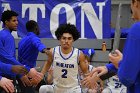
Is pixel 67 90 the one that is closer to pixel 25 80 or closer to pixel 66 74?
pixel 66 74

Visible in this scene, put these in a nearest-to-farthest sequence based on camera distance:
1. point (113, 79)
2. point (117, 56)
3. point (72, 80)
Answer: point (117, 56), point (72, 80), point (113, 79)

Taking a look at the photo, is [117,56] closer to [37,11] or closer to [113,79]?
[113,79]

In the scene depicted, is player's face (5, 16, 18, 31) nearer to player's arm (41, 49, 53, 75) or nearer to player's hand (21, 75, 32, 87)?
player's arm (41, 49, 53, 75)

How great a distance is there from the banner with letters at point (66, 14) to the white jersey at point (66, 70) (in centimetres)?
315

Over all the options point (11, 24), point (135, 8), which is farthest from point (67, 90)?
point (135, 8)

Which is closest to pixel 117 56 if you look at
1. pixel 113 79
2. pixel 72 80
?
pixel 72 80

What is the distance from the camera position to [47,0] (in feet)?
31.7

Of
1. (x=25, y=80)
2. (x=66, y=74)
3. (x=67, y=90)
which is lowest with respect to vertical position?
(x=67, y=90)

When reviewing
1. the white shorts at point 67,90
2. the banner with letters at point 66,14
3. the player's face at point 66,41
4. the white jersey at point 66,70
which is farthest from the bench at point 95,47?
the white shorts at point 67,90

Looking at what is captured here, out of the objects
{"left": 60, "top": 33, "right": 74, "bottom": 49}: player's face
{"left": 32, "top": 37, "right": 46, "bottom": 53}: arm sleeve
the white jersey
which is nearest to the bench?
{"left": 32, "top": 37, "right": 46, "bottom": 53}: arm sleeve

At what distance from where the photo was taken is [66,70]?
6.15 metres

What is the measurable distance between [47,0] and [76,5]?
2.57ft

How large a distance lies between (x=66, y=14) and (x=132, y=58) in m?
7.21

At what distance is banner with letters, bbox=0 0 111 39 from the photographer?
9.36m
